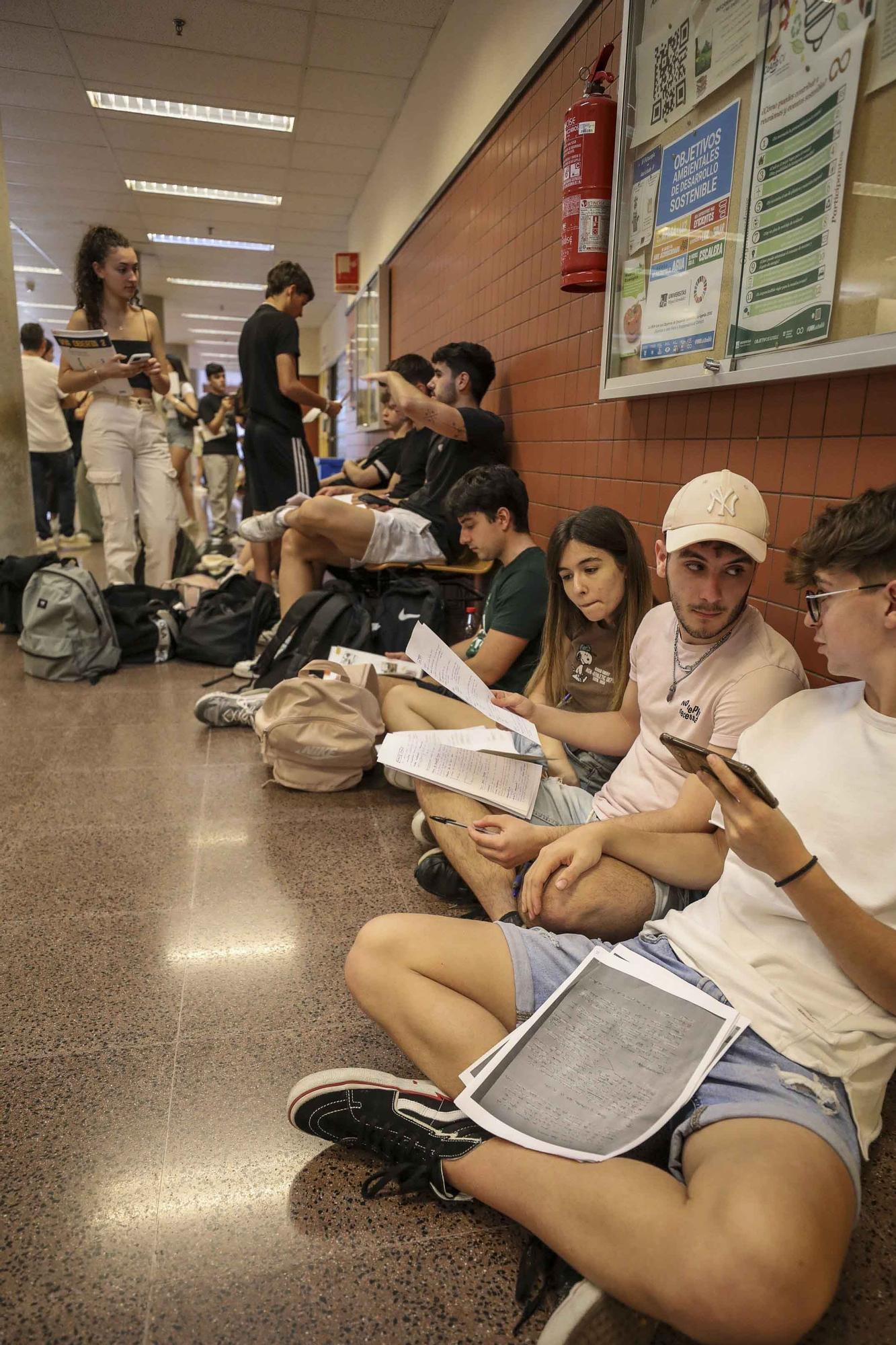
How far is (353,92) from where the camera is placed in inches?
220

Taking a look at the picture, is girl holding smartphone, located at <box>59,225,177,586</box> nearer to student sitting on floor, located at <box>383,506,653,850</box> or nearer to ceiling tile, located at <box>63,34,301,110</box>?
ceiling tile, located at <box>63,34,301,110</box>

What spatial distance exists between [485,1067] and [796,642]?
1.09 metres

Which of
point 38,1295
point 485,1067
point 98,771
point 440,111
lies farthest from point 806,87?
point 440,111

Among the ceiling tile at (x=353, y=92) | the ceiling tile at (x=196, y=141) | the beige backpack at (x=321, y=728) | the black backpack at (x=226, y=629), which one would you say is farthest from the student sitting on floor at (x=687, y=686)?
the ceiling tile at (x=196, y=141)

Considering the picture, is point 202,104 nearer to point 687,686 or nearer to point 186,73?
point 186,73

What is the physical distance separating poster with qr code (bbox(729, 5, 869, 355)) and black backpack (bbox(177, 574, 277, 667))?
2.80m

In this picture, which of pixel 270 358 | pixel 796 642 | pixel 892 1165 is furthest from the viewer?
pixel 270 358

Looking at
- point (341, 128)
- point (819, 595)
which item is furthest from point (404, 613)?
point (341, 128)

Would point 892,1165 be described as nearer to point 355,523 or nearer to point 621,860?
point 621,860

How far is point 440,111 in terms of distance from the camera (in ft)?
15.5

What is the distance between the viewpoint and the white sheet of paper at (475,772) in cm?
177

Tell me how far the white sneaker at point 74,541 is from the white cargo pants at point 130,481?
367 centimetres

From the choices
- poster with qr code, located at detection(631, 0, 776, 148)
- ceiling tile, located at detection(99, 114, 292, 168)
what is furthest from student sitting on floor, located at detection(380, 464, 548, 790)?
ceiling tile, located at detection(99, 114, 292, 168)

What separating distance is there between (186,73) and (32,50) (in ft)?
2.95
